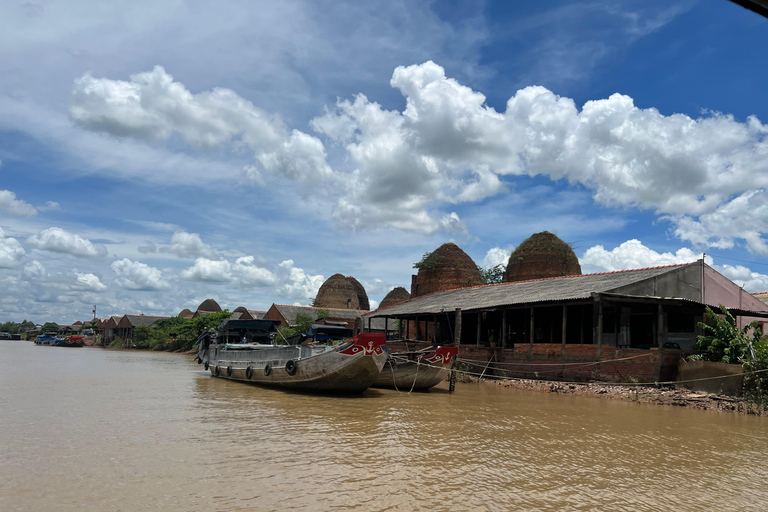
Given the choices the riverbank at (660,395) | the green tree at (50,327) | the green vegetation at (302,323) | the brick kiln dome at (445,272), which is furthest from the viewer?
the green tree at (50,327)

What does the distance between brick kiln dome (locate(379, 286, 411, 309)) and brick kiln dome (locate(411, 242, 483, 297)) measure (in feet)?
29.1

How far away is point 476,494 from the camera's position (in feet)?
20.2

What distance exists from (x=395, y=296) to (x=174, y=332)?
2201cm

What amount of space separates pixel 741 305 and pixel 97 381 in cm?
2499

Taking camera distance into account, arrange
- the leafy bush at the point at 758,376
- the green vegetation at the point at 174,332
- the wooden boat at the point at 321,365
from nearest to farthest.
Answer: the leafy bush at the point at 758,376
the wooden boat at the point at 321,365
the green vegetation at the point at 174,332

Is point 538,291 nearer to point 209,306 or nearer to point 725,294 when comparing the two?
point 725,294

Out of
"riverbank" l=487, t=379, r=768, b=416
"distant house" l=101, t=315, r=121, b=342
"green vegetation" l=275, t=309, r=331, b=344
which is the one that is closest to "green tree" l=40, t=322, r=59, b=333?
"distant house" l=101, t=315, r=121, b=342

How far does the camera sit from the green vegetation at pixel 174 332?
47.8m

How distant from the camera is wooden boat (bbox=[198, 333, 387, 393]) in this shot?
550 inches

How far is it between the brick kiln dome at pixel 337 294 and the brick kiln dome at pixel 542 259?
27.5 m

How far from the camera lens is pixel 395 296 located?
5262 centimetres

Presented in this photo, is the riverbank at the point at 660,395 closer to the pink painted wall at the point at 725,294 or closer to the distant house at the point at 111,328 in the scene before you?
the pink painted wall at the point at 725,294

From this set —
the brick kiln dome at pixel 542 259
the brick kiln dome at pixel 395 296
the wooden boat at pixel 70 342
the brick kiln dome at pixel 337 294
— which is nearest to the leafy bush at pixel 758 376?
the brick kiln dome at pixel 542 259

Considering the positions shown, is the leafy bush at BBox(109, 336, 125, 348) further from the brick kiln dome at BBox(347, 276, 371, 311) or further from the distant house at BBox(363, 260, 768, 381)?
the distant house at BBox(363, 260, 768, 381)
